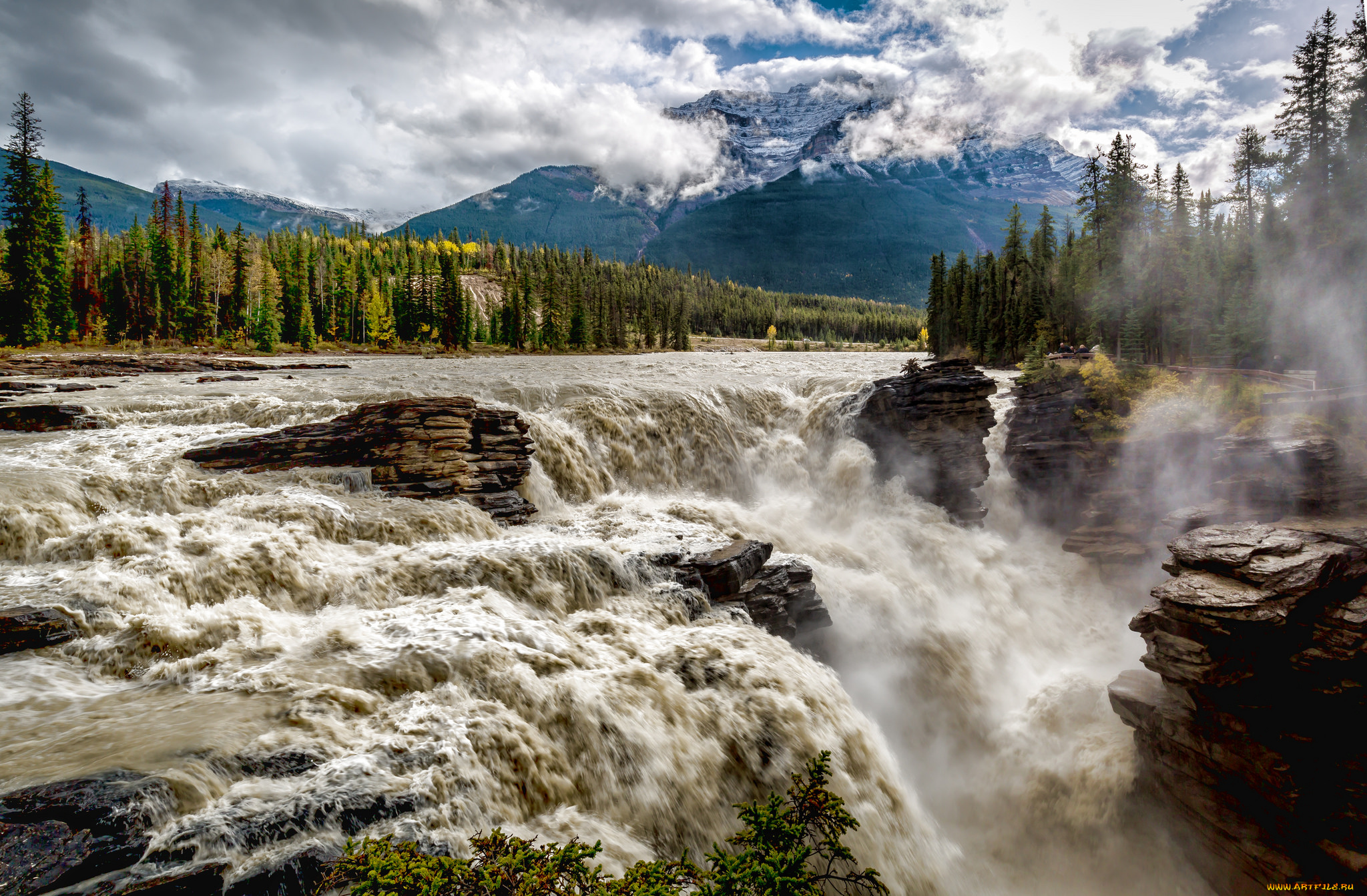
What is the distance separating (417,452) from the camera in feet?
52.1

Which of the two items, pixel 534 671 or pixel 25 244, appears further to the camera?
pixel 25 244

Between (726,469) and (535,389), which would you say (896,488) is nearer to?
(726,469)

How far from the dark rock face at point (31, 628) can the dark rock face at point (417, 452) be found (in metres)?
6.93

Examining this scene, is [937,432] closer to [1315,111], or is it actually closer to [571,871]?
[571,871]

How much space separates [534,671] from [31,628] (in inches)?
→ 264

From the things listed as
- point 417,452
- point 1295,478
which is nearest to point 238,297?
point 417,452

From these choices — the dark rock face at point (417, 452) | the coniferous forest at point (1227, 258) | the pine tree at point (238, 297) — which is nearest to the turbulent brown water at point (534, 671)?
the dark rock face at point (417, 452)

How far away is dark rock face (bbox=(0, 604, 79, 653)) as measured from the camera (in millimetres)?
7488

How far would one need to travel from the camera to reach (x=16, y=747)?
568 centimetres

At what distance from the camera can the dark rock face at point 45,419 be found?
1644cm

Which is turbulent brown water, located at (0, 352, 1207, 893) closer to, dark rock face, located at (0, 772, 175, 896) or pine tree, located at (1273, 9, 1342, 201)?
dark rock face, located at (0, 772, 175, 896)

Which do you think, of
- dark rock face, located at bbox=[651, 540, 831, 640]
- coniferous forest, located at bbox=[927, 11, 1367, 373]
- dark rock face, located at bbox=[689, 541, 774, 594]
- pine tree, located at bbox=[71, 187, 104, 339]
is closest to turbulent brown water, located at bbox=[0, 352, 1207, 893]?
dark rock face, located at bbox=[651, 540, 831, 640]

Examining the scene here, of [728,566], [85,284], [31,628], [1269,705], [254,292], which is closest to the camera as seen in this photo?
[31,628]

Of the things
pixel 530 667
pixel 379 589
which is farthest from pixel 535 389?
pixel 530 667
